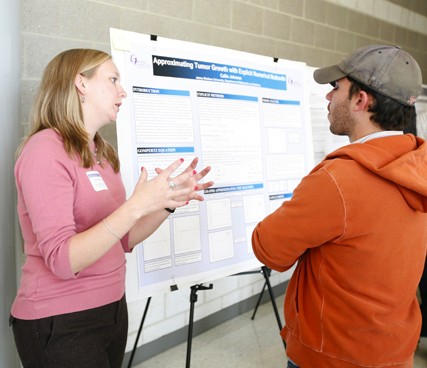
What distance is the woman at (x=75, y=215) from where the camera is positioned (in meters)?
1.10

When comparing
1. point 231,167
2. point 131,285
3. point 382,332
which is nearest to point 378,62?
point 382,332

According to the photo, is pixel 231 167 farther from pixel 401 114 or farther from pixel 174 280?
pixel 401 114

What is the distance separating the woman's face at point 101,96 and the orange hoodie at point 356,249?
621mm

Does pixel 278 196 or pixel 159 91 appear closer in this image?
pixel 159 91

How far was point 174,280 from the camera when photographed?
183 centimetres

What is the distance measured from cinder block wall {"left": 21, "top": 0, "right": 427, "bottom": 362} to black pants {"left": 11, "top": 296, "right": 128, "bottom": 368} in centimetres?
92

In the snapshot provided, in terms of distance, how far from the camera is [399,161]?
115 cm

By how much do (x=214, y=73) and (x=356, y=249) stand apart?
1.18m

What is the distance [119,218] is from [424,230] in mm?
915

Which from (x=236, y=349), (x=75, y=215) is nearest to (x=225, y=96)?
(x=75, y=215)

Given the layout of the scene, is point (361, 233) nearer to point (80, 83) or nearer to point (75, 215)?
point (75, 215)

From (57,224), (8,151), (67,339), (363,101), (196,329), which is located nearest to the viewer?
(57,224)

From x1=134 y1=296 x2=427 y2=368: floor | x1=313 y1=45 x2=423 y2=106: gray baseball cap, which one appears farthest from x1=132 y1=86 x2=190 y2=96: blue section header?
x1=134 y1=296 x2=427 y2=368: floor

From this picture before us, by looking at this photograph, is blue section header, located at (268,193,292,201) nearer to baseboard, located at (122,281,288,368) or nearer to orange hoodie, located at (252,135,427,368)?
orange hoodie, located at (252,135,427,368)
